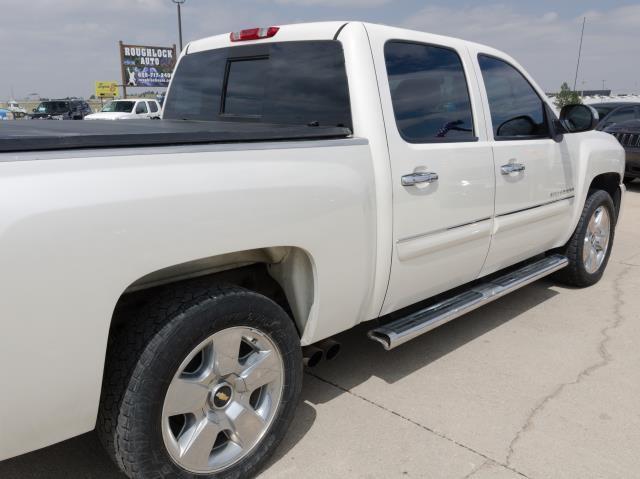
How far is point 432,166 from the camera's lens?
2.99 metres

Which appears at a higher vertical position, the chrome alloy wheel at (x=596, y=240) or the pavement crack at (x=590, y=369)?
→ the chrome alloy wheel at (x=596, y=240)

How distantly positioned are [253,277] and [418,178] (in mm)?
945

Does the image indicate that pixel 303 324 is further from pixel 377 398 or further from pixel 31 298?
pixel 31 298

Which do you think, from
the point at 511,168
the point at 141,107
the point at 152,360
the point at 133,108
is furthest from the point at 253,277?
the point at 141,107

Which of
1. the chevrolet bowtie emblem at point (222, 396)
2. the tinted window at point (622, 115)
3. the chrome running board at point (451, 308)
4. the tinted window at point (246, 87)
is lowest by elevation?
the chrome running board at point (451, 308)

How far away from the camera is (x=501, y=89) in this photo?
12.5ft

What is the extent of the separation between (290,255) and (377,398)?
3.66ft

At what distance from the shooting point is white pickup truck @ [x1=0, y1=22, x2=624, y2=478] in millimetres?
1754

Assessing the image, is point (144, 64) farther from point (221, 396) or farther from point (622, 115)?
point (221, 396)

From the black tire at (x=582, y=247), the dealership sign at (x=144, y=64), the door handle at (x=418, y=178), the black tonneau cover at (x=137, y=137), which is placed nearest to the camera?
the black tonneau cover at (x=137, y=137)

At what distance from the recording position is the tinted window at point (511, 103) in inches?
145

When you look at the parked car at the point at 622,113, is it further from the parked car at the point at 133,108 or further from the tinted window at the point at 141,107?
the tinted window at the point at 141,107

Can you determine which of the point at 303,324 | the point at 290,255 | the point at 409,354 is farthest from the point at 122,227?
the point at 409,354

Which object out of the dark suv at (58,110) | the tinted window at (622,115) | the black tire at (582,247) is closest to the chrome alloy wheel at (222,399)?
the black tire at (582,247)
